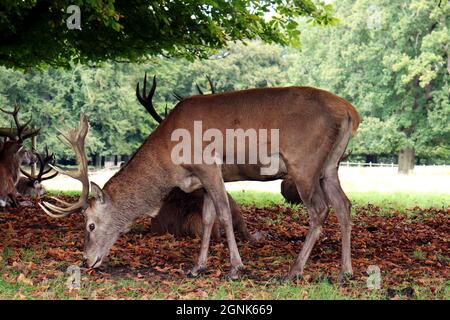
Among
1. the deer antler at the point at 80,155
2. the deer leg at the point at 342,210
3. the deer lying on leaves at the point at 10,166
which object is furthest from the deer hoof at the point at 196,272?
the deer lying on leaves at the point at 10,166

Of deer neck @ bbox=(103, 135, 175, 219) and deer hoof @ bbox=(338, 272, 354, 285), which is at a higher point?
deer neck @ bbox=(103, 135, 175, 219)

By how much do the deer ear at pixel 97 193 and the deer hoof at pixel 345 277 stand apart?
237 cm

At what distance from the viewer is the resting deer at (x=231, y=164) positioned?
6.02 metres

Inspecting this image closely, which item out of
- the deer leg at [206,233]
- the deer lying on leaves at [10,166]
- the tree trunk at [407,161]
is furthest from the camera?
the tree trunk at [407,161]

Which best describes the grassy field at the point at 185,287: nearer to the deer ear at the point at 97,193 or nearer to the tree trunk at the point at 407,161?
the deer ear at the point at 97,193

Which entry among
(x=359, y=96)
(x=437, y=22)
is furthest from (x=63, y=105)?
(x=437, y=22)

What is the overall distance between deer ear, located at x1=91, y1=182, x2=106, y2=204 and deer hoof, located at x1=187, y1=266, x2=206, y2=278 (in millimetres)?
1096

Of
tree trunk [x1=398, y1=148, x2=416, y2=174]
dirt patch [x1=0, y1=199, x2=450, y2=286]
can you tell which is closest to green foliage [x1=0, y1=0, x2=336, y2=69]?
dirt patch [x1=0, y1=199, x2=450, y2=286]

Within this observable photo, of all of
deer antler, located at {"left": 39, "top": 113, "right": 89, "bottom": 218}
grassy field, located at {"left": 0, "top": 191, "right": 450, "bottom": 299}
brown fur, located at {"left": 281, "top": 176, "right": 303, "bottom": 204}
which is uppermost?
deer antler, located at {"left": 39, "top": 113, "right": 89, "bottom": 218}

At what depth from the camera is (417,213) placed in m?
12.7

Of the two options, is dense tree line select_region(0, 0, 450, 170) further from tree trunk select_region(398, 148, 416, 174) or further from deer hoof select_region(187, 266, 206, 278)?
deer hoof select_region(187, 266, 206, 278)

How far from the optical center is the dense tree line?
34.9 m
